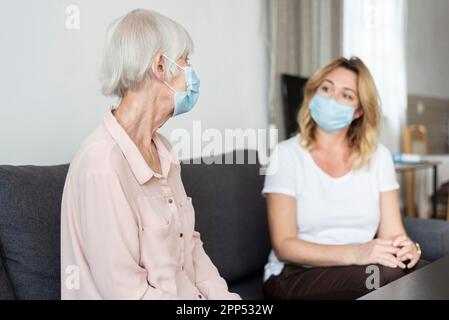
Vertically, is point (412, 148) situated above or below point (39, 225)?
above

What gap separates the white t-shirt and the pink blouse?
0.63m

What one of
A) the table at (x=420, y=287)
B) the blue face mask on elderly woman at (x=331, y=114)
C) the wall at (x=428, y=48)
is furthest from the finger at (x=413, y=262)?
the wall at (x=428, y=48)

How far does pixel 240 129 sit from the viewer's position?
242cm

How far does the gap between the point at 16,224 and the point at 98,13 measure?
82 centimetres

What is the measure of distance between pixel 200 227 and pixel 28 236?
2.00ft

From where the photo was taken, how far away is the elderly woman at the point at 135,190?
36.7 inches

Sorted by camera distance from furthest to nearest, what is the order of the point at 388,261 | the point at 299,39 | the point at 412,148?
the point at 412,148, the point at 299,39, the point at 388,261

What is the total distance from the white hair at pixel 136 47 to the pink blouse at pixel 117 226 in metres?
0.09

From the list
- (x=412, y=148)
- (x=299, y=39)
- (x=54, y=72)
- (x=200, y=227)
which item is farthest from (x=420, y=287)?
(x=412, y=148)

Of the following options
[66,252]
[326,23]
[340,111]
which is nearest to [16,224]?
[66,252]

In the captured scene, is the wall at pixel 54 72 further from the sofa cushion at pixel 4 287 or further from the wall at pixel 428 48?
the wall at pixel 428 48

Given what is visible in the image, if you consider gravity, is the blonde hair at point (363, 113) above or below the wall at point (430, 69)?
below

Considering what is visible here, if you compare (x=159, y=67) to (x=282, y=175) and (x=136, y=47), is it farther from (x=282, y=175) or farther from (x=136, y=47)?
(x=282, y=175)

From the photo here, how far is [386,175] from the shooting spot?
1.78 meters
